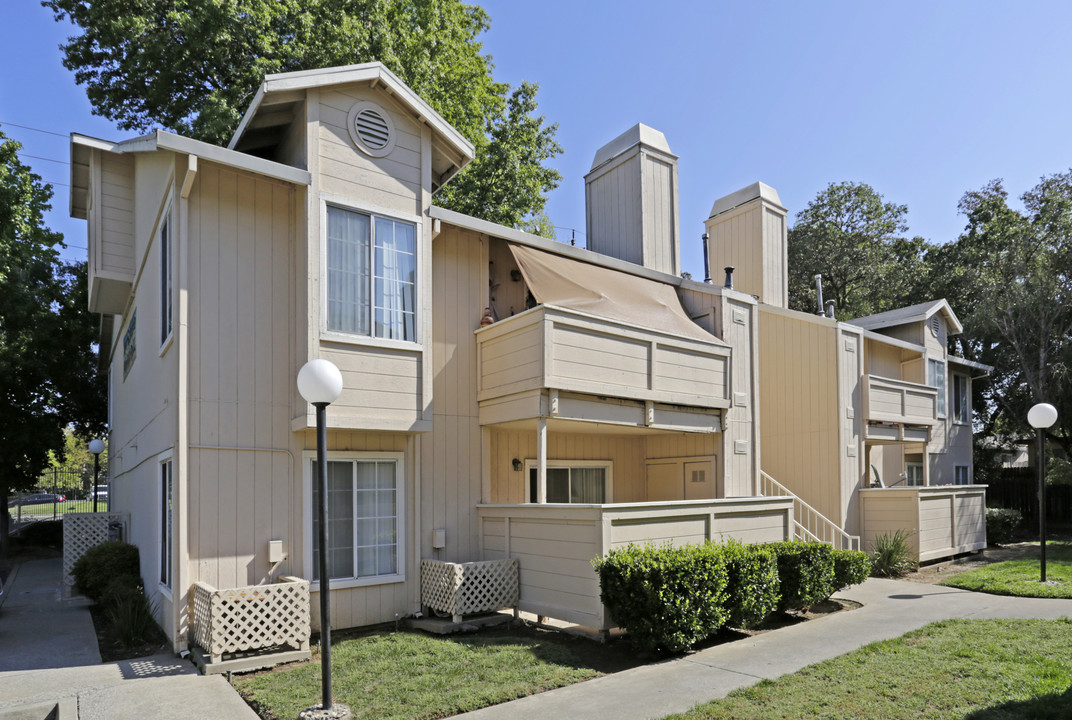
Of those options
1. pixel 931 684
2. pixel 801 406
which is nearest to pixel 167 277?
pixel 931 684

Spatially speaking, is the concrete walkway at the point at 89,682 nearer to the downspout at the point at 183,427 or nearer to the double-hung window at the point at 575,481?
the downspout at the point at 183,427

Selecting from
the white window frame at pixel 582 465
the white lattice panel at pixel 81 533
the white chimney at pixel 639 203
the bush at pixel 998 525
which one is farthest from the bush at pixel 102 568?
the bush at pixel 998 525

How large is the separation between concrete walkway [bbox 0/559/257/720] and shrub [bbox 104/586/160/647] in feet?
1.05

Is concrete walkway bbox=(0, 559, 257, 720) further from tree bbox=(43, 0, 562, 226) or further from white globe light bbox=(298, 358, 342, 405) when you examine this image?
tree bbox=(43, 0, 562, 226)

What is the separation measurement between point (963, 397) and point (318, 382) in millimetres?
21990

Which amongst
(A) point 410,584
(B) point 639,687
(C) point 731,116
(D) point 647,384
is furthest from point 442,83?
(B) point 639,687

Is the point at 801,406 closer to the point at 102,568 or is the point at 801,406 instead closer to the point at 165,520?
the point at 165,520

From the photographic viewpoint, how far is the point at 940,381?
19.8 meters

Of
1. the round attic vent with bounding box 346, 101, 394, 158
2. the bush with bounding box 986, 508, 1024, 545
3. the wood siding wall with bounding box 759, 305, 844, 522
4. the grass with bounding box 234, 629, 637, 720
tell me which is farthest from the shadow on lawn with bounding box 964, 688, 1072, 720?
the bush with bounding box 986, 508, 1024, 545

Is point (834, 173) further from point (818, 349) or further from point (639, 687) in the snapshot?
point (639, 687)

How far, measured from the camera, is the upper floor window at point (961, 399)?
2203 centimetres

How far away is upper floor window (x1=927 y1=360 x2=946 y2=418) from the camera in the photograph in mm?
19375

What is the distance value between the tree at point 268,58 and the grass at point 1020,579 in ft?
49.1

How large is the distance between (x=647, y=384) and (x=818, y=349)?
640 cm
